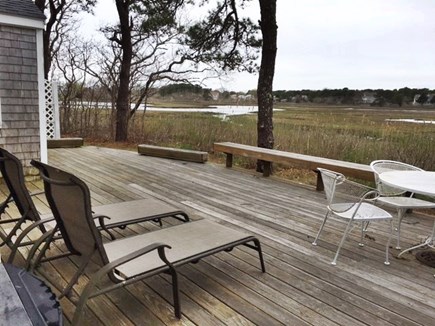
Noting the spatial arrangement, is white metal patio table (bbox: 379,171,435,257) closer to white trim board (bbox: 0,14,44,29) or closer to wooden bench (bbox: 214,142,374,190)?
wooden bench (bbox: 214,142,374,190)

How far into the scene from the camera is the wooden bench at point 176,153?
21.8 feet

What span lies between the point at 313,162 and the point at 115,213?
2.95 metres

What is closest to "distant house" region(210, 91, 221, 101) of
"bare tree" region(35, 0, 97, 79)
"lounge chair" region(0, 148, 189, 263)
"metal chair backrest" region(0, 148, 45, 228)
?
"bare tree" region(35, 0, 97, 79)

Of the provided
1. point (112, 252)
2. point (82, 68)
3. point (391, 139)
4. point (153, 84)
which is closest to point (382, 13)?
point (391, 139)

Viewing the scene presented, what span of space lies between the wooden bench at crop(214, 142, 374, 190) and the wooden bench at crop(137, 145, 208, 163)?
0.40m

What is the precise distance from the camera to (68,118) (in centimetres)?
1117

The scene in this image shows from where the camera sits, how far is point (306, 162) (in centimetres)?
485

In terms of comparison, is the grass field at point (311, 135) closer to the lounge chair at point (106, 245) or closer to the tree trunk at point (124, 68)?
the tree trunk at point (124, 68)

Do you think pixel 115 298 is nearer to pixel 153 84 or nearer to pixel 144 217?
pixel 144 217

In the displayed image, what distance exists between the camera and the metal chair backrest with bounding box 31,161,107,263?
1.64m

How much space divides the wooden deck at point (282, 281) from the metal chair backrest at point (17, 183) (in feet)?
1.31

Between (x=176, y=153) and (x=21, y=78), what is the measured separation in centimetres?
299

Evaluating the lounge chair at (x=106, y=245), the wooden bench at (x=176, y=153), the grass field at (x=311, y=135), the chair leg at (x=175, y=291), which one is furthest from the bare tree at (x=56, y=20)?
the chair leg at (x=175, y=291)

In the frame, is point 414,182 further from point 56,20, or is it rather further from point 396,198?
point 56,20
